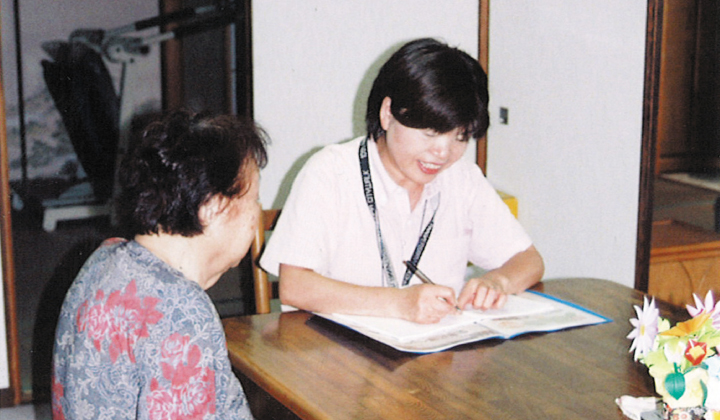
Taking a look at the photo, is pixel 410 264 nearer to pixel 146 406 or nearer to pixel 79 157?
pixel 146 406

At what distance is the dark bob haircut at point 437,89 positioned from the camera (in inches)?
67.5

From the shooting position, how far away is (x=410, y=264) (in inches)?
73.7

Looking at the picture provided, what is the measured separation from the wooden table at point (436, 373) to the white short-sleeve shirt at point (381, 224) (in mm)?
261

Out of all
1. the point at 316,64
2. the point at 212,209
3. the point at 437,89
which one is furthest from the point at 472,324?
the point at 316,64

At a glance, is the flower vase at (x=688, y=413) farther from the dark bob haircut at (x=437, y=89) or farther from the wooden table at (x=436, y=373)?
the dark bob haircut at (x=437, y=89)

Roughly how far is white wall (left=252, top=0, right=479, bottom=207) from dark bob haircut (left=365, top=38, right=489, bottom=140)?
4.26 ft

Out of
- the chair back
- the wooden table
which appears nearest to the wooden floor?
the wooden table

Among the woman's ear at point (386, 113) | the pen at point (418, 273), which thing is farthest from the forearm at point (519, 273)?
the woman's ear at point (386, 113)

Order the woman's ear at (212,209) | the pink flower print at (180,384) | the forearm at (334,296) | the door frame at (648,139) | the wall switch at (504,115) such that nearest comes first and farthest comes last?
the pink flower print at (180,384) < the woman's ear at (212,209) < the forearm at (334,296) < the door frame at (648,139) < the wall switch at (504,115)

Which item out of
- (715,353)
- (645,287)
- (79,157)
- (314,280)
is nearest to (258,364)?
(314,280)

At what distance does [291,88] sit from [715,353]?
86.9 inches

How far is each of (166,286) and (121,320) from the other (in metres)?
0.07

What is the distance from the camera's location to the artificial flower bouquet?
3.49 ft

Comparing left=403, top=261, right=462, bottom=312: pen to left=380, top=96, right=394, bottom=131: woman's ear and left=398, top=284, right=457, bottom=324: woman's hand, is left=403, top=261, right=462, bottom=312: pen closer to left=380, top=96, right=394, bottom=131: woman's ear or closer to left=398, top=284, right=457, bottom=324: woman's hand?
left=398, top=284, right=457, bottom=324: woman's hand
